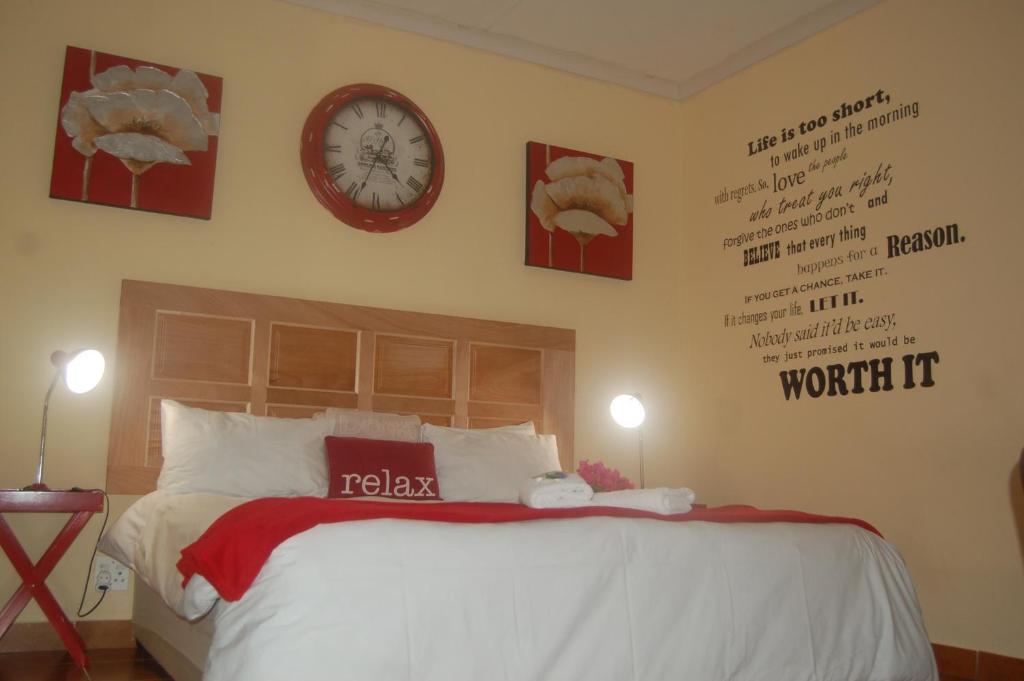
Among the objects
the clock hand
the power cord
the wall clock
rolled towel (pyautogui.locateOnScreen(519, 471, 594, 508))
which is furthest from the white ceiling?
rolled towel (pyautogui.locateOnScreen(519, 471, 594, 508))

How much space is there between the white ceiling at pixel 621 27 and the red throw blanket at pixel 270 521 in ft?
8.57

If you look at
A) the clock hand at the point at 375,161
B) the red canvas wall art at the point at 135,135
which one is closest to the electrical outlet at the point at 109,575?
the red canvas wall art at the point at 135,135

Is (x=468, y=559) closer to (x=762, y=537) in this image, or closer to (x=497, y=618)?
(x=497, y=618)

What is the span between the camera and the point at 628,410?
4359 mm

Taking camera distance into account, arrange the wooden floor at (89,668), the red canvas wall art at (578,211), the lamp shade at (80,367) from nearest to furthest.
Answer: the wooden floor at (89,668), the lamp shade at (80,367), the red canvas wall art at (578,211)

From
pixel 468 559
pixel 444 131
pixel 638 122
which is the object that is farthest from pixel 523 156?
pixel 468 559

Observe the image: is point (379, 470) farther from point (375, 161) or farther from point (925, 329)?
point (925, 329)

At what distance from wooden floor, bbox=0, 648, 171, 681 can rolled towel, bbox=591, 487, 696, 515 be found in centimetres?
152

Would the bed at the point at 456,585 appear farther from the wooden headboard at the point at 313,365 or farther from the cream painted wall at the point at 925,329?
the cream painted wall at the point at 925,329

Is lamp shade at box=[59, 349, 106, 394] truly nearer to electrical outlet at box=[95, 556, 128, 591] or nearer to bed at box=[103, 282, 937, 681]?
bed at box=[103, 282, 937, 681]

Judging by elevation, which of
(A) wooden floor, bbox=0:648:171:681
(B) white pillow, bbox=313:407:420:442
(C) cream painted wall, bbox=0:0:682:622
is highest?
(C) cream painted wall, bbox=0:0:682:622

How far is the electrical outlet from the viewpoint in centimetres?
354

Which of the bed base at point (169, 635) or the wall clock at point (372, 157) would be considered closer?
the bed base at point (169, 635)

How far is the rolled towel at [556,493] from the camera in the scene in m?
2.74
